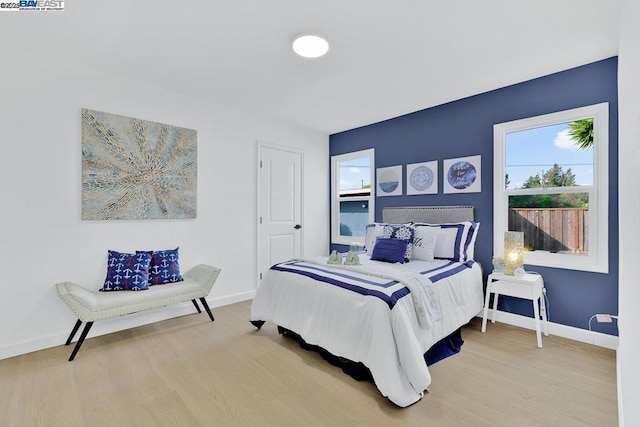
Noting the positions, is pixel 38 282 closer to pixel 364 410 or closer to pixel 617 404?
pixel 364 410

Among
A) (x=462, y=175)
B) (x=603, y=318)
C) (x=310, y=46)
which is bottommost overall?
(x=603, y=318)

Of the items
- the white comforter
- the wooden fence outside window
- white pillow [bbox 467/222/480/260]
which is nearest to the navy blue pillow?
the white comforter

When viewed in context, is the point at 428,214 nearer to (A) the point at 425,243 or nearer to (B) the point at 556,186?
(A) the point at 425,243

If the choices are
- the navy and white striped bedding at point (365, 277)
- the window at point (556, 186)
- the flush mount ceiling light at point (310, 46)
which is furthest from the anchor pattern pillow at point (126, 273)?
the window at point (556, 186)

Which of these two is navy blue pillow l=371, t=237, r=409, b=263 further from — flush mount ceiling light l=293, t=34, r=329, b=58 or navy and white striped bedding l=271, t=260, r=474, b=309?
flush mount ceiling light l=293, t=34, r=329, b=58

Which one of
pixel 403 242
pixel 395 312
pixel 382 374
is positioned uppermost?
pixel 403 242

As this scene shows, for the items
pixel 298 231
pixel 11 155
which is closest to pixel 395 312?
pixel 298 231

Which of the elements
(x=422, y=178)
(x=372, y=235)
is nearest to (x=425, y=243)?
(x=372, y=235)

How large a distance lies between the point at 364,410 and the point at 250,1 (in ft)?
8.73

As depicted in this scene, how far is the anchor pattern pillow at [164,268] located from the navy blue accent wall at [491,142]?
2.82m

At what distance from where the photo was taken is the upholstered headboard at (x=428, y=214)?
11.7ft

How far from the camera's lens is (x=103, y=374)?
223 cm

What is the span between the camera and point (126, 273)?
285 centimetres

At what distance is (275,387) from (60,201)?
Answer: 8.25ft
